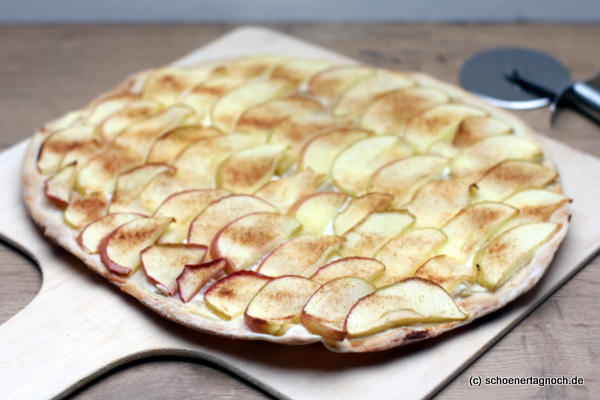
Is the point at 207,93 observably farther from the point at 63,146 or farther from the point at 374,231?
the point at 374,231

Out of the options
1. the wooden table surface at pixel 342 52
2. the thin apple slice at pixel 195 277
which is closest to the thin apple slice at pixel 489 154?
the wooden table surface at pixel 342 52

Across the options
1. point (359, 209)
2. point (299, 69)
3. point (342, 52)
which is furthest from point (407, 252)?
point (342, 52)

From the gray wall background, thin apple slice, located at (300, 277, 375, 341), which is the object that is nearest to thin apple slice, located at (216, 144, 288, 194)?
thin apple slice, located at (300, 277, 375, 341)

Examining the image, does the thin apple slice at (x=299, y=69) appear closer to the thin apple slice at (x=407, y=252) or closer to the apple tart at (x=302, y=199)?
the apple tart at (x=302, y=199)

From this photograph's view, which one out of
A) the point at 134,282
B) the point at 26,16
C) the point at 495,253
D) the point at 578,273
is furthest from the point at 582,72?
the point at 26,16

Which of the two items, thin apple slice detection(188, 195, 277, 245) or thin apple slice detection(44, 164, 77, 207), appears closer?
thin apple slice detection(188, 195, 277, 245)

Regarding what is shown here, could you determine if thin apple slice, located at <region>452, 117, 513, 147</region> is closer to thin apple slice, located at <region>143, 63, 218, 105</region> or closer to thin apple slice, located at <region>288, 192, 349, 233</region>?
thin apple slice, located at <region>288, 192, 349, 233</region>
